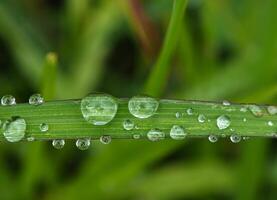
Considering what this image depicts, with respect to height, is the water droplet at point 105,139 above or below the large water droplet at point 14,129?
below

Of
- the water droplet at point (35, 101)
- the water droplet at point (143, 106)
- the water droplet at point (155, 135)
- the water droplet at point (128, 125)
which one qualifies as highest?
the water droplet at point (35, 101)

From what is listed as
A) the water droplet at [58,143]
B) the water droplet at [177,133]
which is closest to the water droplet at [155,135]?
the water droplet at [177,133]

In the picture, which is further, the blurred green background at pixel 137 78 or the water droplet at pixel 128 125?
the blurred green background at pixel 137 78

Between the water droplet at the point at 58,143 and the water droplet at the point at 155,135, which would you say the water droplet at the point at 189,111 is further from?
the water droplet at the point at 58,143

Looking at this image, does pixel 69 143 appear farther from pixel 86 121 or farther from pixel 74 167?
pixel 86 121

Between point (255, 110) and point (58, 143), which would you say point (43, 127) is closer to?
point (58, 143)

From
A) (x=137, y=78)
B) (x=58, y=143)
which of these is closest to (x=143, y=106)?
(x=58, y=143)
